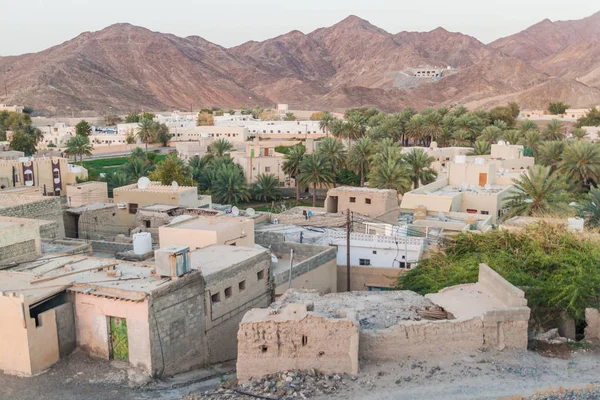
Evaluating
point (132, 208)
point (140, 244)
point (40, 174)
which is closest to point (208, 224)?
point (140, 244)

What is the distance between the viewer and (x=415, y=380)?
31.3ft

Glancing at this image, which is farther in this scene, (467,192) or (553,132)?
(553,132)

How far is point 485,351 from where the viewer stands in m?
10.4

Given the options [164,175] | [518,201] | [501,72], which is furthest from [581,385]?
[501,72]

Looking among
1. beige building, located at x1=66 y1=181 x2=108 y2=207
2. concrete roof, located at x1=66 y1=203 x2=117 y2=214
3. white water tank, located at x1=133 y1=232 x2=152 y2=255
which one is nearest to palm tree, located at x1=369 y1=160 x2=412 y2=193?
beige building, located at x1=66 y1=181 x2=108 y2=207

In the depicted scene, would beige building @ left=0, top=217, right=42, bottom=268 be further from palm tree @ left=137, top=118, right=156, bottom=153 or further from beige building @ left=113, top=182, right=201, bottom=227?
palm tree @ left=137, top=118, right=156, bottom=153

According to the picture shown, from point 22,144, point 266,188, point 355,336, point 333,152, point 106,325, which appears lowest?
point 266,188

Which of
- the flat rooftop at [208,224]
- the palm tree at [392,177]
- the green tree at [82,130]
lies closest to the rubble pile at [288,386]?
the flat rooftop at [208,224]

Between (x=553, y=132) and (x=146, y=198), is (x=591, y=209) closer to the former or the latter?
(x=146, y=198)

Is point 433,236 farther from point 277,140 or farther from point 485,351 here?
point 277,140

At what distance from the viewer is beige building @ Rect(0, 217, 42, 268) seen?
1359 cm

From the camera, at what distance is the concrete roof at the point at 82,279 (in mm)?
11453

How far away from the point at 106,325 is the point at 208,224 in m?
5.83

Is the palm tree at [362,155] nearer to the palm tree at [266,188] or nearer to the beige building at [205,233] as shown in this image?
the palm tree at [266,188]
